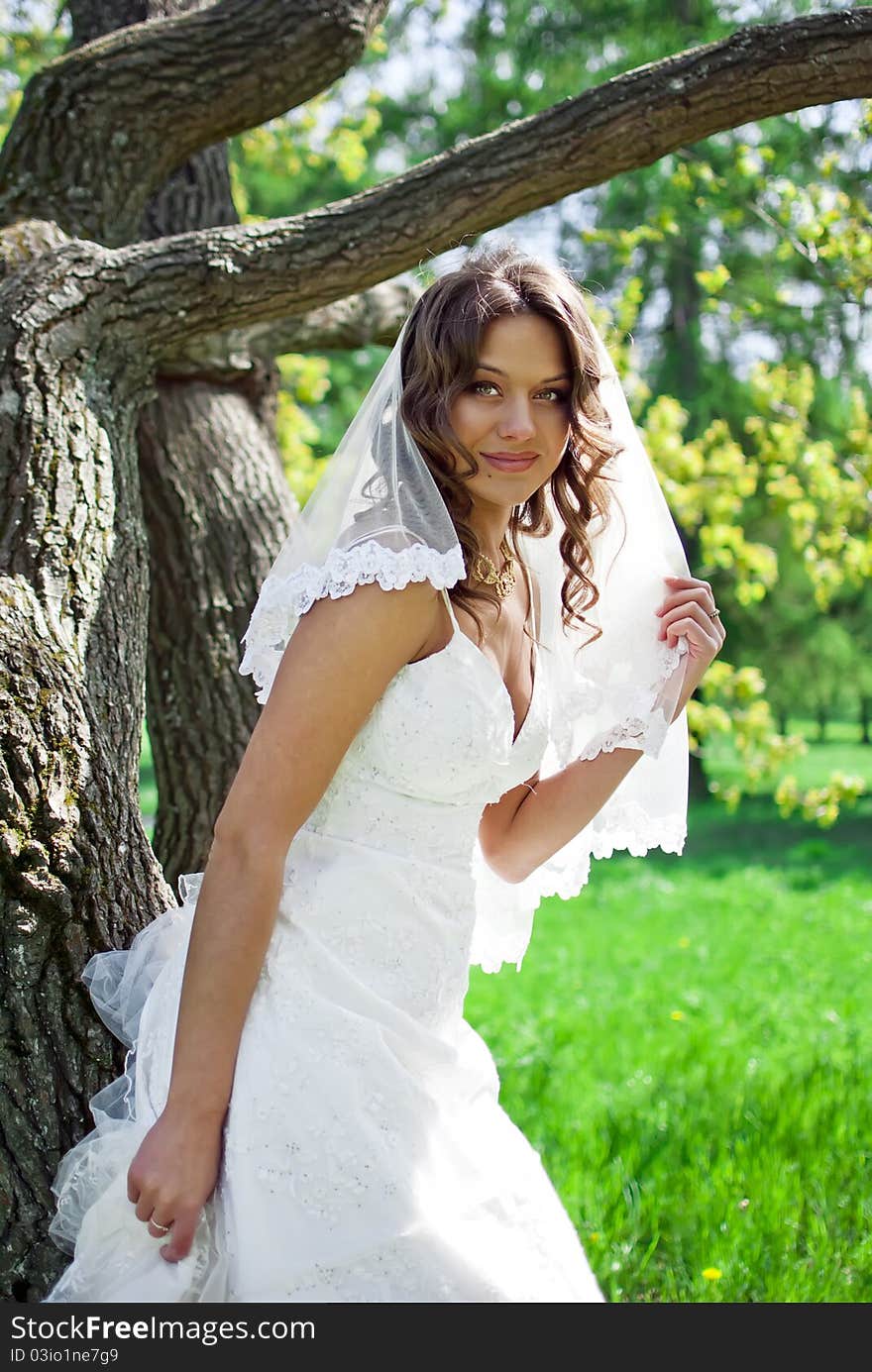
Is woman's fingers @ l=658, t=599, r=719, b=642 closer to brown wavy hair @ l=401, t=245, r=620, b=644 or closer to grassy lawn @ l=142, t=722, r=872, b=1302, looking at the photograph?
brown wavy hair @ l=401, t=245, r=620, b=644

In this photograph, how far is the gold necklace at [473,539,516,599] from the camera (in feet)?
7.53

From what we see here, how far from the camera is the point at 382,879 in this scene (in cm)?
208

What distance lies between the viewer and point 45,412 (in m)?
2.74

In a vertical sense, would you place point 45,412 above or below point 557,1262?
above

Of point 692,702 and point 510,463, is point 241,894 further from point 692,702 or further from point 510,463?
point 692,702

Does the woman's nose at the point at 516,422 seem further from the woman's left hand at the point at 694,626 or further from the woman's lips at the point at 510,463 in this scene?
the woman's left hand at the point at 694,626

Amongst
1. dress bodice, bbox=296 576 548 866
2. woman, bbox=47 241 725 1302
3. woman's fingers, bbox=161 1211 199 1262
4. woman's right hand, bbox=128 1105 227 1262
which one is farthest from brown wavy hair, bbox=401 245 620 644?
woman's fingers, bbox=161 1211 199 1262

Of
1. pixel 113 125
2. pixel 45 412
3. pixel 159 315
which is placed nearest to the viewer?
pixel 45 412

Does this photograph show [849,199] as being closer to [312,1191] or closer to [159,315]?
[159,315]

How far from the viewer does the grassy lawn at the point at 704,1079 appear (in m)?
3.55

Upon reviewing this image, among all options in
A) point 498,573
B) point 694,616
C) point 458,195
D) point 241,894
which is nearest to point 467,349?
point 498,573

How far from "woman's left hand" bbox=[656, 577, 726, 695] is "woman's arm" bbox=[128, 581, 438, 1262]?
2.42 ft

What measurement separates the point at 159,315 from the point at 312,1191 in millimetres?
1979
